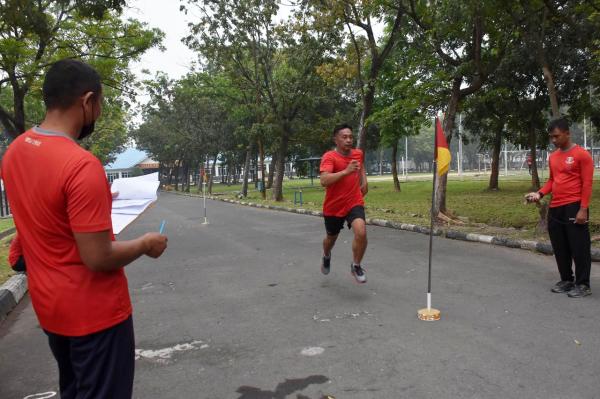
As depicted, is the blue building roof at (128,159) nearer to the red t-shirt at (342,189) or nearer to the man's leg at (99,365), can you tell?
the red t-shirt at (342,189)

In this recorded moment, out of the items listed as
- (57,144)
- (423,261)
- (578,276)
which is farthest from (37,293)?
(423,261)

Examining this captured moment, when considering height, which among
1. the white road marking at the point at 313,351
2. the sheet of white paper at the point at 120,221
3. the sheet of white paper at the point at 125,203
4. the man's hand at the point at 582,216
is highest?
the sheet of white paper at the point at 125,203

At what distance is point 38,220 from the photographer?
1887 mm

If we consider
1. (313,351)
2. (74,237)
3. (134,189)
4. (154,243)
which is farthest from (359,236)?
(74,237)

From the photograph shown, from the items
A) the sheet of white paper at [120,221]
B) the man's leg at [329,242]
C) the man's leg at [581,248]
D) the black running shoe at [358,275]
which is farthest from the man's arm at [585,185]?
the sheet of white paper at [120,221]

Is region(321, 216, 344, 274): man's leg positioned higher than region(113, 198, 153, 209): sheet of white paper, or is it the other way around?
region(113, 198, 153, 209): sheet of white paper

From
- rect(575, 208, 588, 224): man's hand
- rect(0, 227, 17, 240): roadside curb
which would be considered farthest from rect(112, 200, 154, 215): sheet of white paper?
rect(0, 227, 17, 240): roadside curb

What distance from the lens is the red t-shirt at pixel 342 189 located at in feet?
19.5

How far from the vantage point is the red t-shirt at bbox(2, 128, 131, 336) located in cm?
180

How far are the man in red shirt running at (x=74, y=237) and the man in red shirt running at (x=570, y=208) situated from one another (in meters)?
4.98

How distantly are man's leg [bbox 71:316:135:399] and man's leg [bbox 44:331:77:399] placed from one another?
15 centimetres

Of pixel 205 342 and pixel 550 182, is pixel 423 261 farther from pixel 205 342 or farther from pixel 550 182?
pixel 205 342

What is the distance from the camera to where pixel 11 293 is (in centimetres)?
622

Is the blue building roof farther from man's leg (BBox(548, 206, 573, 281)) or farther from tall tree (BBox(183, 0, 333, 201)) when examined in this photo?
man's leg (BBox(548, 206, 573, 281))
